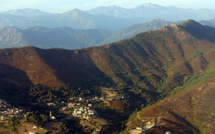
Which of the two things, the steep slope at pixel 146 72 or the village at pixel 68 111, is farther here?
the steep slope at pixel 146 72

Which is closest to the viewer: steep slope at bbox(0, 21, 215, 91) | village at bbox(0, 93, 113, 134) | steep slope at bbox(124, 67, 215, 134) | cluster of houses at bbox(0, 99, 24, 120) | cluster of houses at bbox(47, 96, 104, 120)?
steep slope at bbox(124, 67, 215, 134)

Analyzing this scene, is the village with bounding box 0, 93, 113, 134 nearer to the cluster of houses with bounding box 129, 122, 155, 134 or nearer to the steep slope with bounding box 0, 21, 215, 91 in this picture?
the cluster of houses with bounding box 129, 122, 155, 134

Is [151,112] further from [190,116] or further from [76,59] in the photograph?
[76,59]

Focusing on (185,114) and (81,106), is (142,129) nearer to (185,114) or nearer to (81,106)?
(185,114)

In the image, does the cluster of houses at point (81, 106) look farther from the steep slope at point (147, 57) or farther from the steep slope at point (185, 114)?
the steep slope at point (147, 57)

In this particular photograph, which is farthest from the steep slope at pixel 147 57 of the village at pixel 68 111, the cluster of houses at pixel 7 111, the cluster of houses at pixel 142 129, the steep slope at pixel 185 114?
the cluster of houses at pixel 142 129

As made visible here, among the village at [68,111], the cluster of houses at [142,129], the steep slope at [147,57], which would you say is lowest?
the cluster of houses at [142,129]

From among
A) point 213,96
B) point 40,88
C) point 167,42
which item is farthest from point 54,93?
point 167,42

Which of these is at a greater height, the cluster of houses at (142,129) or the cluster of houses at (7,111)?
the cluster of houses at (7,111)

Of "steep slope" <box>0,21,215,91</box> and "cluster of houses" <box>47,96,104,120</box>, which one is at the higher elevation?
"steep slope" <box>0,21,215,91</box>

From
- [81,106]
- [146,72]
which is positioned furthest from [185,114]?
[146,72]

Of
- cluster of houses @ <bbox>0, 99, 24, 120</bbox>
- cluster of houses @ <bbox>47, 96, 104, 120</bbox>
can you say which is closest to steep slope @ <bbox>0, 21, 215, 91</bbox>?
cluster of houses @ <bbox>47, 96, 104, 120</bbox>
